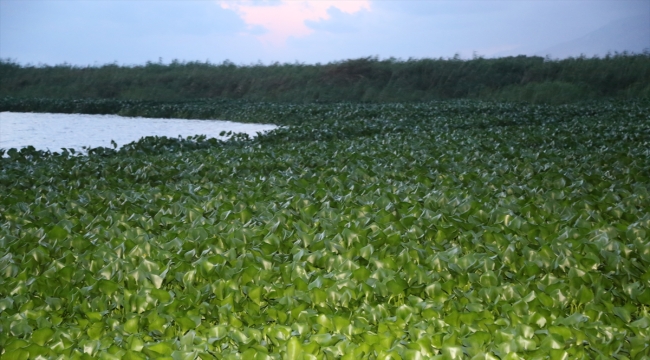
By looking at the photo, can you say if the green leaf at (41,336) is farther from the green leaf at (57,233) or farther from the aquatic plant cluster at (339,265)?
the green leaf at (57,233)

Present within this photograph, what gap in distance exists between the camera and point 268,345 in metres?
2.95

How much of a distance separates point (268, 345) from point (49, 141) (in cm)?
1417

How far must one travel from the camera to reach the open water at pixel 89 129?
15.5m

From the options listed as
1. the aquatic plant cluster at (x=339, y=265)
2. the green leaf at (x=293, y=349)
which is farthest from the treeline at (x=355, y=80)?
the green leaf at (x=293, y=349)

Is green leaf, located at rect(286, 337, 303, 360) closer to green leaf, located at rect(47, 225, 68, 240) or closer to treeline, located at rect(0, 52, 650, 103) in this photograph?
green leaf, located at rect(47, 225, 68, 240)

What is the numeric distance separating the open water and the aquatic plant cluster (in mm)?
7977

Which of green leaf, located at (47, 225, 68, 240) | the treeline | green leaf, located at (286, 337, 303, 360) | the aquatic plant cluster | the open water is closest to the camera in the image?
green leaf, located at (286, 337, 303, 360)

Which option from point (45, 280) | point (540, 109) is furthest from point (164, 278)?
point (540, 109)

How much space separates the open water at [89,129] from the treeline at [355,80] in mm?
7977

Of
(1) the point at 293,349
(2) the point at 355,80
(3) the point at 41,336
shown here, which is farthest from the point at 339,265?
(2) the point at 355,80

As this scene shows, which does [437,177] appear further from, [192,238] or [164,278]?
[164,278]

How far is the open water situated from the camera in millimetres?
15479

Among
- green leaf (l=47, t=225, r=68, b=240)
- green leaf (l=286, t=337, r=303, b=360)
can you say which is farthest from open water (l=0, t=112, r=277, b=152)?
green leaf (l=286, t=337, r=303, b=360)

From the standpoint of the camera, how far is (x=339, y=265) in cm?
394
